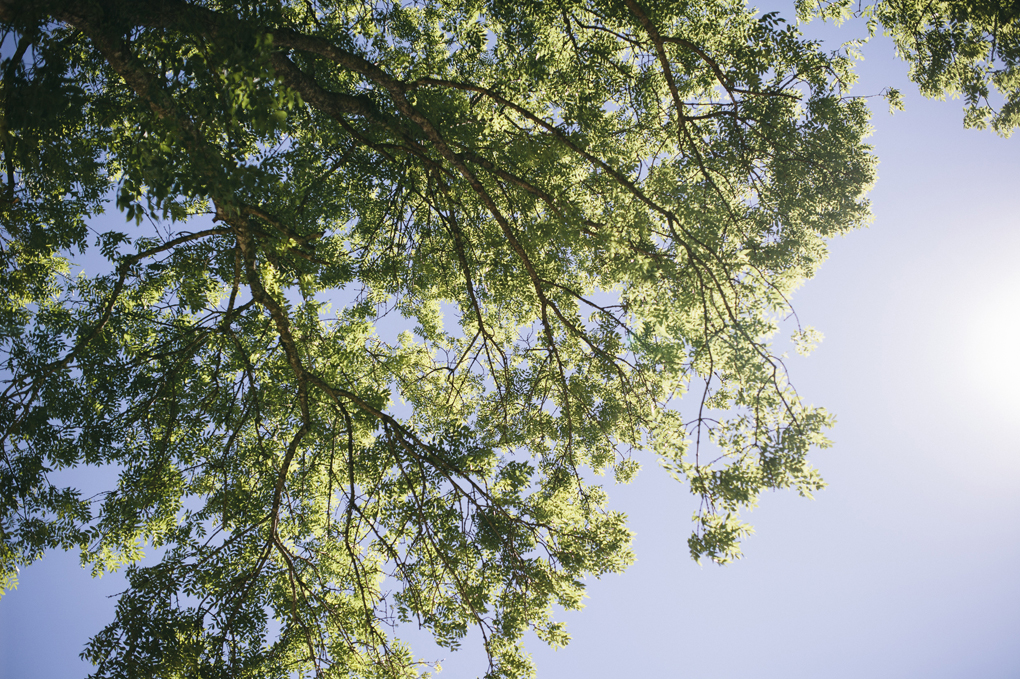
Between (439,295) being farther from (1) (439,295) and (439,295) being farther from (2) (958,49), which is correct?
(2) (958,49)

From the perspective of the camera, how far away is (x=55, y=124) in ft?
12.0

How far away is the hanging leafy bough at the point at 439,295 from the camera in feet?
16.2

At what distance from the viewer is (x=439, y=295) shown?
22.8 ft

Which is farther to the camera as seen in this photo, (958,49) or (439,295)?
(439,295)

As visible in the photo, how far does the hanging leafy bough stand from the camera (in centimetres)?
495

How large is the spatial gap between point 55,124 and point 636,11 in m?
4.38

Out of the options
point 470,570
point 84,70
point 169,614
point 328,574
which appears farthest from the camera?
point 328,574

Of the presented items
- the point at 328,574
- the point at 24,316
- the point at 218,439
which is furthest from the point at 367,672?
the point at 24,316

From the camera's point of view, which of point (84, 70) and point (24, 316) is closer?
point (84, 70)

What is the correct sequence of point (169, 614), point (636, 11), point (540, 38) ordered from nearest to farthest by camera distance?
point (636, 11), point (169, 614), point (540, 38)

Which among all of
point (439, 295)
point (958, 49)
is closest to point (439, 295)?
point (439, 295)

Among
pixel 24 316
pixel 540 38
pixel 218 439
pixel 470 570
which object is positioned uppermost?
pixel 540 38

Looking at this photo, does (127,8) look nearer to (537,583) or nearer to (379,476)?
(379,476)

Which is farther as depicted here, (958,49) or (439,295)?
(439,295)
